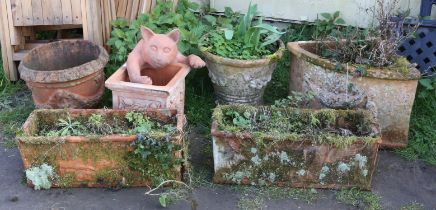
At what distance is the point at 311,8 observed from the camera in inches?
214

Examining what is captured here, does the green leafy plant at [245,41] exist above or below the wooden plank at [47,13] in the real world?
below

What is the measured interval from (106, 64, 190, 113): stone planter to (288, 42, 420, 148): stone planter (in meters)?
1.08

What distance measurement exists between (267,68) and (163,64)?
93 cm

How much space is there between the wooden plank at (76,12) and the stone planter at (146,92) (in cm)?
100

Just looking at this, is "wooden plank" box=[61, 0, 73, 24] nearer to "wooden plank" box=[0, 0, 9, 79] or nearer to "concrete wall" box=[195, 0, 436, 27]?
"wooden plank" box=[0, 0, 9, 79]

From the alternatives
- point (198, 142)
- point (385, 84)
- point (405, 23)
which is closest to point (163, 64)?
point (198, 142)

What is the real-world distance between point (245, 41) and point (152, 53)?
904 millimetres

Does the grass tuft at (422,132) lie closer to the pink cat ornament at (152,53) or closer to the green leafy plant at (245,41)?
the green leafy plant at (245,41)

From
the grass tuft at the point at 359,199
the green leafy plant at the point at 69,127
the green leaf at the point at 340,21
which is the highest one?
the green leaf at the point at 340,21

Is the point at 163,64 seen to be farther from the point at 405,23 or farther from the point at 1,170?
the point at 405,23

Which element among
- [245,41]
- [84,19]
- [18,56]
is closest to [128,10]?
[84,19]

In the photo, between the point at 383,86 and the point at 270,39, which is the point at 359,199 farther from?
the point at 270,39

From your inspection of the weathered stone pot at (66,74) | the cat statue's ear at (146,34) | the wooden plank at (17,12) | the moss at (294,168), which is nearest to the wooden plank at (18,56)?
the wooden plank at (17,12)

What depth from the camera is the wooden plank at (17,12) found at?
475cm
